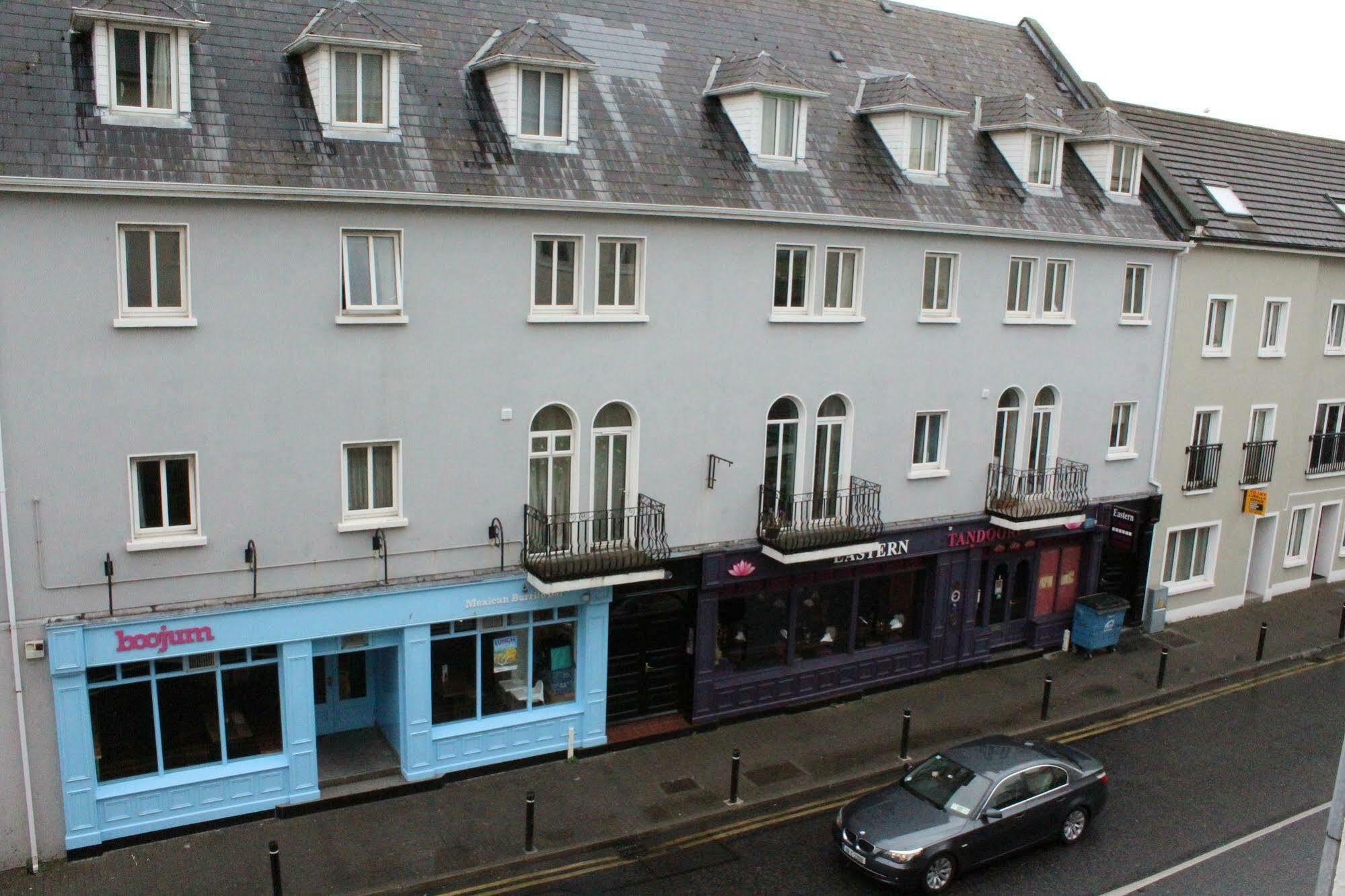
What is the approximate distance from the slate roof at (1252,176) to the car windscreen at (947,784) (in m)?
14.7

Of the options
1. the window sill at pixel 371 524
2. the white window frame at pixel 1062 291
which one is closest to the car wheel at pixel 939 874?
the window sill at pixel 371 524

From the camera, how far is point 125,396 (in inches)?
542

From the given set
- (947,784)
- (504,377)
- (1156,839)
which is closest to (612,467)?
(504,377)

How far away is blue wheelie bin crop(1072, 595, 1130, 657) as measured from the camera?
22.9 m

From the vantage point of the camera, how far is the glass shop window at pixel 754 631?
63.3 feet

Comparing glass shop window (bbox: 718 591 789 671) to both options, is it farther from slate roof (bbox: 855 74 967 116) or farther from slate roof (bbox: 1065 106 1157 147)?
slate roof (bbox: 1065 106 1157 147)

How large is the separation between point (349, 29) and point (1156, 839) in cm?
1620

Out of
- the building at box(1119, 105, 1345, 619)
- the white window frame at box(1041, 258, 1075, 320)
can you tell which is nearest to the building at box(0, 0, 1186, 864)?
the white window frame at box(1041, 258, 1075, 320)

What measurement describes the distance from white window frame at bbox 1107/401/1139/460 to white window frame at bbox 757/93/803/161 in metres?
9.82

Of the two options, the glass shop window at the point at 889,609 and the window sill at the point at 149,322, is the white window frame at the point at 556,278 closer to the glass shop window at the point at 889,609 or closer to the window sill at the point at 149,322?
the window sill at the point at 149,322

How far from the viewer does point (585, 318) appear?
1667 centimetres

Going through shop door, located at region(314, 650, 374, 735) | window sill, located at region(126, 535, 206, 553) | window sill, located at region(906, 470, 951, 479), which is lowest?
shop door, located at region(314, 650, 374, 735)

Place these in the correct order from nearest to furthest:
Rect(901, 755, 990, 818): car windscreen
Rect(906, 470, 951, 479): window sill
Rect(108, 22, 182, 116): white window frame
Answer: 1. Rect(108, 22, 182, 116): white window frame
2. Rect(901, 755, 990, 818): car windscreen
3. Rect(906, 470, 951, 479): window sill

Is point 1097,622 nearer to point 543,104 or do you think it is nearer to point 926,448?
point 926,448
